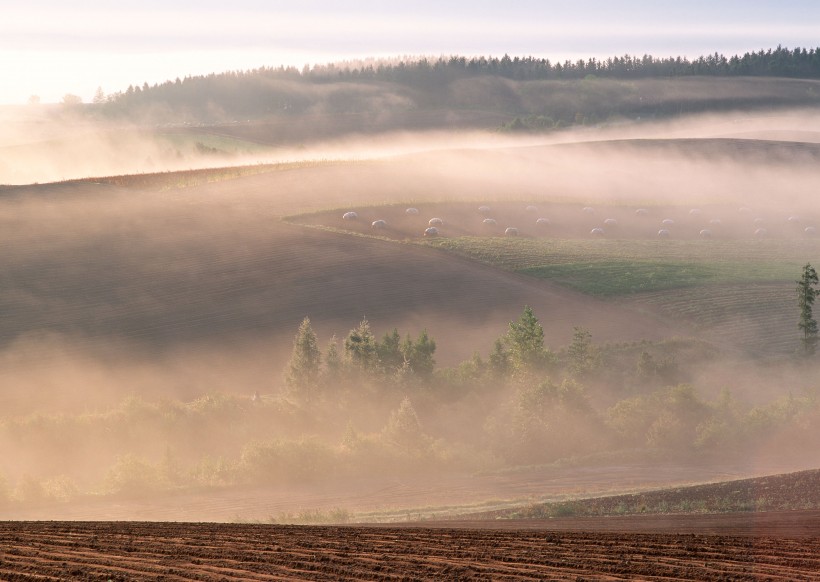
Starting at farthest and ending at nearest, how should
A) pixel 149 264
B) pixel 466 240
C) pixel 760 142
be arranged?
pixel 760 142
pixel 466 240
pixel 149 264

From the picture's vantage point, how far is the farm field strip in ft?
58.6

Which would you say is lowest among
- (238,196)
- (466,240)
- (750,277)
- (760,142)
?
(750,277)

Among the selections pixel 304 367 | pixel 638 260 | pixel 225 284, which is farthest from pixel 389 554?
pixel 638 260

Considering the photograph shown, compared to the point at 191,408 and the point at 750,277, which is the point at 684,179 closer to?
the point at 750,277

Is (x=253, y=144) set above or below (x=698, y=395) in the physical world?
above

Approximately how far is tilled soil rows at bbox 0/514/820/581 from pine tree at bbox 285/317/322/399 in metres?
29.9

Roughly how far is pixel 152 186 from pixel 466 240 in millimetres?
36246

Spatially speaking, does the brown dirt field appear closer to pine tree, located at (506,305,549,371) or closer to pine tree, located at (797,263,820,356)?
pine tree, located at (506,305,549,371)

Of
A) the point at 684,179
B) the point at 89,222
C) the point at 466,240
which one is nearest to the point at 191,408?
the point at 89,222

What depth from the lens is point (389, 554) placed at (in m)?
19.8

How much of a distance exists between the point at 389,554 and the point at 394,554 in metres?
0.10

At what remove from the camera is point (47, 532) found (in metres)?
22.9

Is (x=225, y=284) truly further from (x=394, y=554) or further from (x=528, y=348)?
(x=394, y=554)

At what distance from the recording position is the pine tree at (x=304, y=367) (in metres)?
53.9
